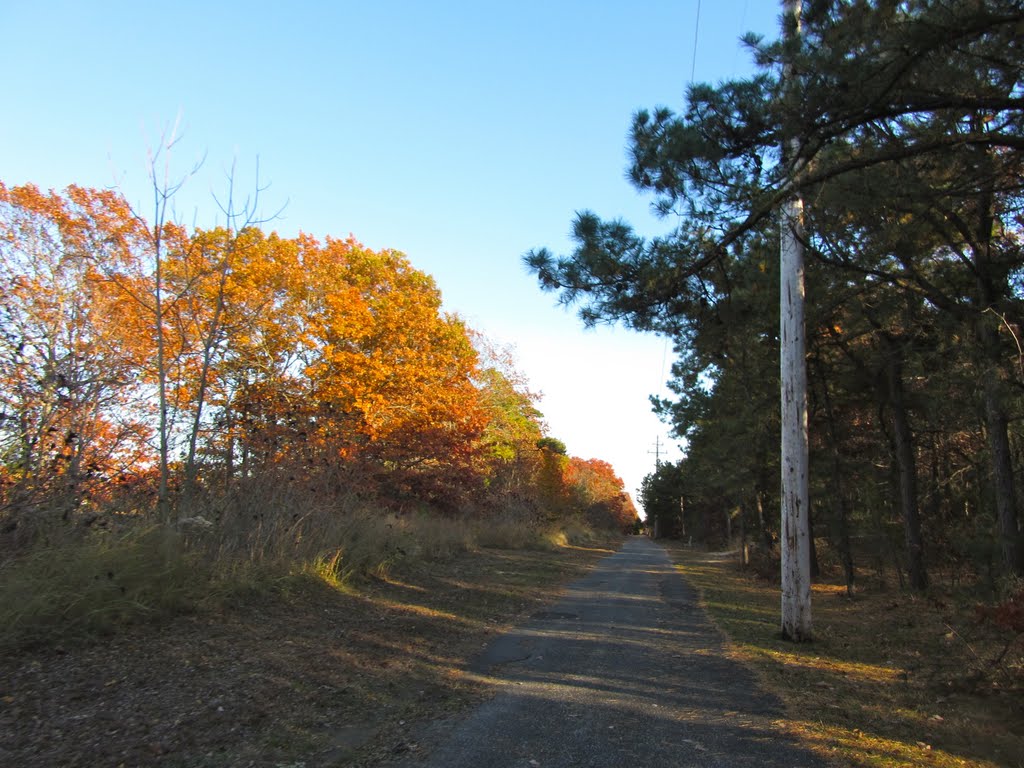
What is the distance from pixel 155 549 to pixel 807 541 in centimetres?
818

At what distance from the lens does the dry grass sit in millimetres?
4621

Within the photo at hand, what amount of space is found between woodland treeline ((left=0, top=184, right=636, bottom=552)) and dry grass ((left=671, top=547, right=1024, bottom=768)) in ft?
23.9

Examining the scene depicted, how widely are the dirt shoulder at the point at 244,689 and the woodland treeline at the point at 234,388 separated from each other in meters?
1.72

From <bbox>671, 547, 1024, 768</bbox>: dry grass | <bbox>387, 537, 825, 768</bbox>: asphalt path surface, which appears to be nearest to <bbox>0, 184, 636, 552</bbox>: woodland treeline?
<bbox>387, 537, 825, 768</bbox>: asphalt path surface

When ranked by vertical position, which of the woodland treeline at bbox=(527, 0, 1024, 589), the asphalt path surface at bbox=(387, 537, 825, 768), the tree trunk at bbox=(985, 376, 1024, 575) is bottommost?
the asphalt path surface at bbox=(387, 537, 825, 768)

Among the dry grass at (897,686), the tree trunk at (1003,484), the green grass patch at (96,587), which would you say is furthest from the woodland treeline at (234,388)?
the tree trunk at (1003,484)

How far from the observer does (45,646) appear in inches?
220

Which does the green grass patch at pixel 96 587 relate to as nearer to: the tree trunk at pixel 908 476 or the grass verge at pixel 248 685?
the grass verge at pixel 248 685

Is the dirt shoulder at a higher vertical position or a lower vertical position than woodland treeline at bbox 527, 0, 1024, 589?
lower

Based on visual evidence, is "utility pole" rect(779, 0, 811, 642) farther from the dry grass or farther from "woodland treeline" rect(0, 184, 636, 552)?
"woodland treeline" rect(0, 184, 636, 552)

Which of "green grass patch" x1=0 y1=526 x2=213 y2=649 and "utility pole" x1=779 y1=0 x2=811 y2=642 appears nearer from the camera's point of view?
"green grass patch" x1=0 y1=526 x2=213 y2=649

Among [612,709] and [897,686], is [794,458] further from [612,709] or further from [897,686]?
[612,709]

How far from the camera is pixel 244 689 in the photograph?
17.6 feet

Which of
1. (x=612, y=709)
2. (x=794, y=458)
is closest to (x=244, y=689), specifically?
(x=612, y=709)
